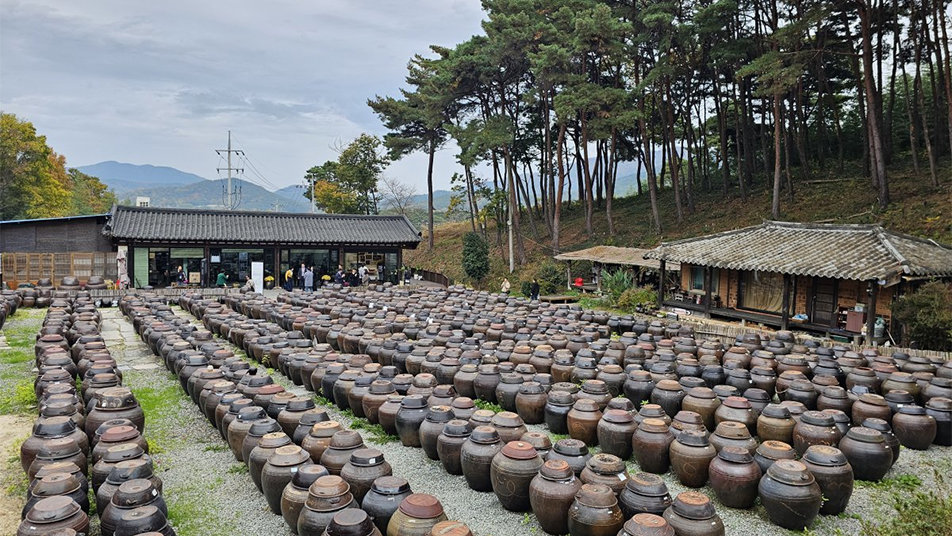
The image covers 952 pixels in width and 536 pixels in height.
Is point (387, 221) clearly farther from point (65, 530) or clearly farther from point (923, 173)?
point (65, 530)

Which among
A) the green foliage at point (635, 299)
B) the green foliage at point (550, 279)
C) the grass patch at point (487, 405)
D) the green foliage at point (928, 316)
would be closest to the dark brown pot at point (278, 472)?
the grass patch at point (487, 405)

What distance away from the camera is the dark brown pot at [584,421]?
6812 millimetres

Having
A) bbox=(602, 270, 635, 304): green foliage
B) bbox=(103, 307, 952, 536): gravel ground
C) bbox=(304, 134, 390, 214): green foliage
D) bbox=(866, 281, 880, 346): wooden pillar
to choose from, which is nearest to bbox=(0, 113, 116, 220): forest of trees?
bbox=(304, 134, 390, 214): green foliage

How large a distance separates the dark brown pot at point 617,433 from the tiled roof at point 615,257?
42.0 ft

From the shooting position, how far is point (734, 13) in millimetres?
20609

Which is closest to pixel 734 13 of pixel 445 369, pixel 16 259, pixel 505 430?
pixel 445 369

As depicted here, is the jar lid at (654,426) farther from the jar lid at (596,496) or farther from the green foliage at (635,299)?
the green foliage at (635,299)

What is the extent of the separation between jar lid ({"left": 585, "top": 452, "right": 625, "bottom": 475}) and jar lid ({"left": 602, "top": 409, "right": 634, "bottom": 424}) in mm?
1252

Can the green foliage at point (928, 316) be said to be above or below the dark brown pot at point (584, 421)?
above

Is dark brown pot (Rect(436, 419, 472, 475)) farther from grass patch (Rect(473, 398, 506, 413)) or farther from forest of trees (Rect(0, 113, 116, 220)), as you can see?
forest of trees (Rect(0, 113, 116, 220))

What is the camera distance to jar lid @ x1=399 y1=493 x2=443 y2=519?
4376mm

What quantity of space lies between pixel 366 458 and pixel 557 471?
1653mm

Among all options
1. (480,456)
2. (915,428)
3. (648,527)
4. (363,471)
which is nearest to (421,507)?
(363,471)

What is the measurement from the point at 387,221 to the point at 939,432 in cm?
2268
